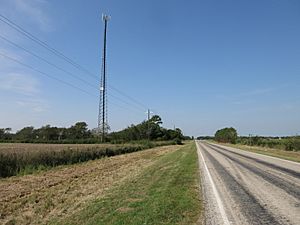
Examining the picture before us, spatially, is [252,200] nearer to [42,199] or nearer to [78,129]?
[42,199]

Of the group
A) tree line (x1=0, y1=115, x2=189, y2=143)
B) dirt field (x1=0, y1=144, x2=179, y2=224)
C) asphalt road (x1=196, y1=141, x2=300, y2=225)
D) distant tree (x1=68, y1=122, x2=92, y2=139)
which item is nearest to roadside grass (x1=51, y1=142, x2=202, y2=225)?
asphalt road (x1=196, y1=141, x2=300, y2=225)

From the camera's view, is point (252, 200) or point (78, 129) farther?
point (78, 129)

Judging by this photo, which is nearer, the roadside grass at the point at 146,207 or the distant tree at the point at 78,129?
the roadside grass at the point at 146,207

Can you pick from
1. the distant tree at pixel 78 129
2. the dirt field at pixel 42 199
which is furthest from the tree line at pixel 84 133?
the dirt field at pixel 42 199

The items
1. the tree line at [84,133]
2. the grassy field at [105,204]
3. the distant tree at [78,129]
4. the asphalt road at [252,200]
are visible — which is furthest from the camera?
the distant tree at [78,129]

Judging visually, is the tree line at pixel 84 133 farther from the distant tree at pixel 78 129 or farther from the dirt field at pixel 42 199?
the dirt field at pixel 42 199

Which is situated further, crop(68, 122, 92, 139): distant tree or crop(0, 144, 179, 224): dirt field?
crop(68, 122, 92, 139): distant tree

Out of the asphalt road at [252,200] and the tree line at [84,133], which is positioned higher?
the tree line at [84,133]

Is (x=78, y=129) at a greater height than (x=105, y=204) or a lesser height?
greater

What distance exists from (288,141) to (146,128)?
247 ft

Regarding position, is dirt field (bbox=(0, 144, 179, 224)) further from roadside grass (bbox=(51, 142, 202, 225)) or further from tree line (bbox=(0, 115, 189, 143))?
tree line (bbox=(0, 115, 189, 143))

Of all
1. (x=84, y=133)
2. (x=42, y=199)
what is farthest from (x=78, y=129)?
(x=42, y=199)

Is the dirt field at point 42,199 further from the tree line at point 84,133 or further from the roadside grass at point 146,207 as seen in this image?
the tree line at point 84,133

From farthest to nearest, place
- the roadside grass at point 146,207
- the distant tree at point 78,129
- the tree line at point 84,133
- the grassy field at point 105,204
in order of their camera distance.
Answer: the distant tree at point 78,129, the tree line at point 84,133, the grassy field at point 105,204, the roadside grass at point 146,207
